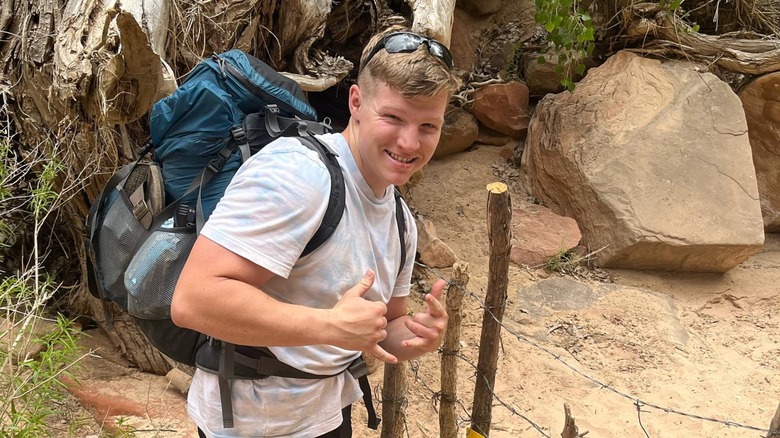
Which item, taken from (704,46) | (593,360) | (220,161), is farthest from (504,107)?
(220,161)

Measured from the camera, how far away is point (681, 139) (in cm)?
543

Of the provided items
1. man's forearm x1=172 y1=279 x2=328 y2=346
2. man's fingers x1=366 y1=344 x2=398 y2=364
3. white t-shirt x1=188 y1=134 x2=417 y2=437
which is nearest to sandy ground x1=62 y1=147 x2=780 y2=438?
white t-shirt x1=188 y1=134 x2=417 y2=437

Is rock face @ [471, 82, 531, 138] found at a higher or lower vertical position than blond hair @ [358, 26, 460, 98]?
lower

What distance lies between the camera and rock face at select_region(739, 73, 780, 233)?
241 inches

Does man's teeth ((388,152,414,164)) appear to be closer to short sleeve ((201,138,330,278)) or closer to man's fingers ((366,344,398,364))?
short sleeve ((201,138,330,278))

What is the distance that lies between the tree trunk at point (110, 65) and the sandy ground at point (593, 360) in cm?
60

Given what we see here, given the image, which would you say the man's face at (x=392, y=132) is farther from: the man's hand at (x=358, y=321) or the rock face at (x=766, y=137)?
the rock face at (x=766, y=137)

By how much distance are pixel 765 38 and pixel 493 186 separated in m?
5.07

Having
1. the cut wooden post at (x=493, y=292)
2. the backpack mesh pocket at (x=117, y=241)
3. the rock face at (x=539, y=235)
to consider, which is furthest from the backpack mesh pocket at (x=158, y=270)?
the rock face at (x=539, y=235)

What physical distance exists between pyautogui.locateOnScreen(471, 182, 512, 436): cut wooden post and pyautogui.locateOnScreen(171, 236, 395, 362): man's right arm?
1.27 meters

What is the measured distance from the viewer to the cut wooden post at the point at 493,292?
2.40 meters

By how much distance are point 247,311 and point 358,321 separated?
0.20 metres

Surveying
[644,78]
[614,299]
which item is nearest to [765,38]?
[644,78]

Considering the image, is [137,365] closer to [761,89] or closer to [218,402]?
[218,402]
